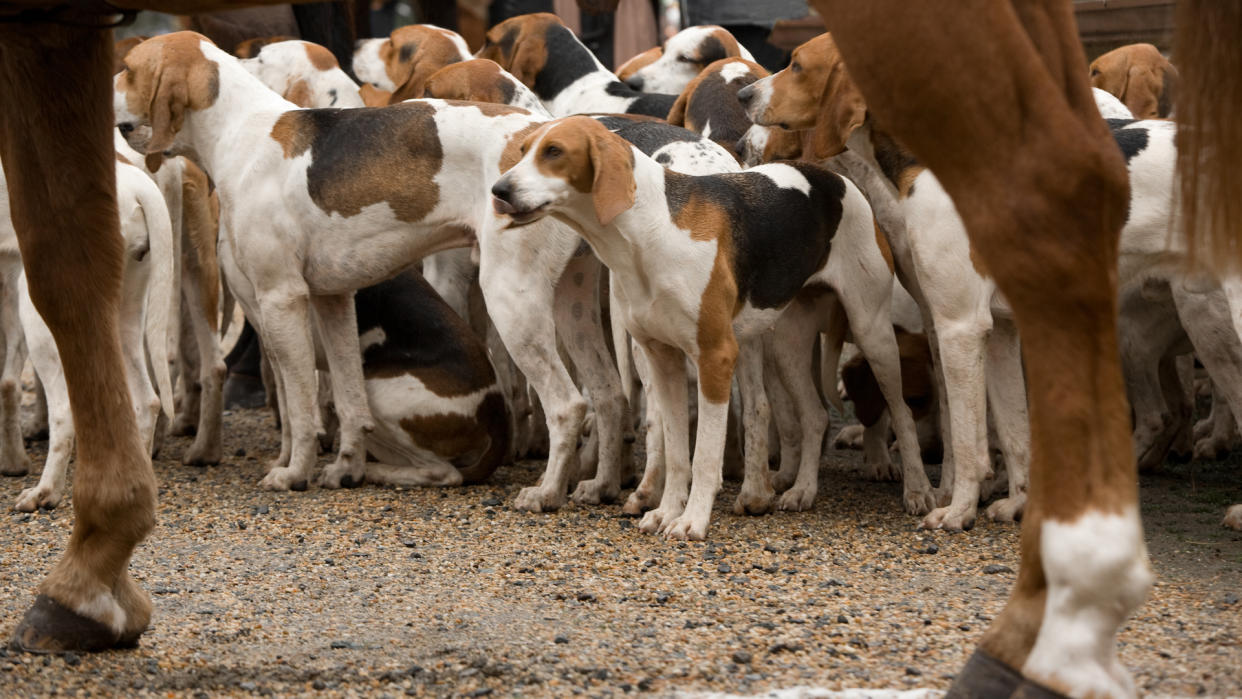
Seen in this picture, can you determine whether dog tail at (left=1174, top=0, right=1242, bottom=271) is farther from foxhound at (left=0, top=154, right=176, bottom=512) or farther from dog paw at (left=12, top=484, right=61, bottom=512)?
dog paw at (left=12, top=484, right=61, bottom=512)

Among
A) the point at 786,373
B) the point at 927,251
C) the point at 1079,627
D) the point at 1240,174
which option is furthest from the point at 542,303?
the point at 1079,627

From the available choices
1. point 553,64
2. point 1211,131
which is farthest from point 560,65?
point 1211,131

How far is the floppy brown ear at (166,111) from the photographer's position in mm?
6473

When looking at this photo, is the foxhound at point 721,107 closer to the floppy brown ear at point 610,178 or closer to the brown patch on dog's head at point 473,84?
the brown patch on dog's head at point 473,84

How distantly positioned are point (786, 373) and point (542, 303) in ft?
3.31

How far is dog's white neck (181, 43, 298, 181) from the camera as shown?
6.38m

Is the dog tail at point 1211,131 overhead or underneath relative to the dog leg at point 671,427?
overhead

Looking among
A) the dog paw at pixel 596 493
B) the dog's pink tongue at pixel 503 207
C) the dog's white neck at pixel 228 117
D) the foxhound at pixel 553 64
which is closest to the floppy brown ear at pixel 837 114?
the dog's pink tongue at pixel 503 207

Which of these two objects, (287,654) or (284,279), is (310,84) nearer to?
(284,279)

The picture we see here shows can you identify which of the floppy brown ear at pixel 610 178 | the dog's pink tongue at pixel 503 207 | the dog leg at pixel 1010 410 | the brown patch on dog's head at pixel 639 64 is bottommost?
the dog leg at pixel 1010 410

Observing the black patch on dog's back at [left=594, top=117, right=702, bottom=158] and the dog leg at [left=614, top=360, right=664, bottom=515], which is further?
the black patch on dog's back at [left=594, top=117, right=702, bottom=158]

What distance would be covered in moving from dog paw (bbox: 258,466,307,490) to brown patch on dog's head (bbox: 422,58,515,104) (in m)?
1.90

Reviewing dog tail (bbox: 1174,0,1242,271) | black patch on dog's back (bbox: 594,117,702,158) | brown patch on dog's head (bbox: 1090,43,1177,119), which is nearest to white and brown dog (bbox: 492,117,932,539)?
black patch on dog's back (bbox: 594,117,702,158)

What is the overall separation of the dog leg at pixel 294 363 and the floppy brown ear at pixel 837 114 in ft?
7.75
